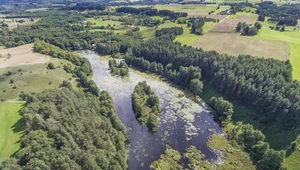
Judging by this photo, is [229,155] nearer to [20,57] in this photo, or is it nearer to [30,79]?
[30,79]

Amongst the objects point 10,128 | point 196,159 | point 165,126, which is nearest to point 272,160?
point 196,159

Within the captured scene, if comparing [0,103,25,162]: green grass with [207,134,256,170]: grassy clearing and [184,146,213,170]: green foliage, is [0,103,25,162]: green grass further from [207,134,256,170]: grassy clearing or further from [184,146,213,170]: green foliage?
[207,134,256,170]: grassy clearing

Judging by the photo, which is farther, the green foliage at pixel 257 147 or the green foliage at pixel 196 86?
the green foliage at pixel 196 86

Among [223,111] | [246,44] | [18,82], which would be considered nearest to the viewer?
[223,111]

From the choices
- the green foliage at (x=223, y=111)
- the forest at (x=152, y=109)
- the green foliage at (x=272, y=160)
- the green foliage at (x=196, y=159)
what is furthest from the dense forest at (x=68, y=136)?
the green foliage at (x=272, y=160)

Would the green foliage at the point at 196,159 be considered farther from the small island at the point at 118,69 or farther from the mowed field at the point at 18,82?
the small island at the point at 118,69

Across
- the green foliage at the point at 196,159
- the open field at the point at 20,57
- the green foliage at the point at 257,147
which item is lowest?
the green foliage at the point at 196,159

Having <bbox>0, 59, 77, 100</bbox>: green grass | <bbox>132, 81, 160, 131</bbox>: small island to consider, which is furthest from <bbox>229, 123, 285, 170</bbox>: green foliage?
<bbox>0, 59, 77, 100</bbox>: green grass

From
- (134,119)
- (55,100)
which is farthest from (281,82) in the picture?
(55,100)
